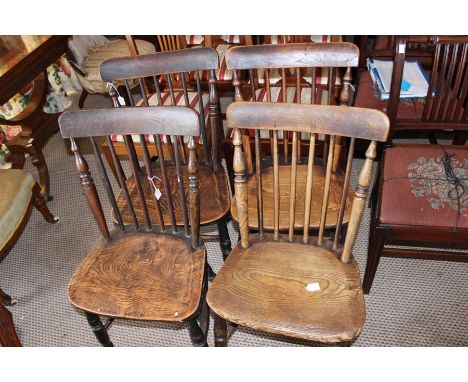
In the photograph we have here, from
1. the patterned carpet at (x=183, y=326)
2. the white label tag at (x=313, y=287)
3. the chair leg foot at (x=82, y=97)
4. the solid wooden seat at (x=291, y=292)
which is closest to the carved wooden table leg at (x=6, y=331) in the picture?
the patterned carpet at (x=183, y=326)

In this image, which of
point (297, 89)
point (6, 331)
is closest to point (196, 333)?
point (6, 331)

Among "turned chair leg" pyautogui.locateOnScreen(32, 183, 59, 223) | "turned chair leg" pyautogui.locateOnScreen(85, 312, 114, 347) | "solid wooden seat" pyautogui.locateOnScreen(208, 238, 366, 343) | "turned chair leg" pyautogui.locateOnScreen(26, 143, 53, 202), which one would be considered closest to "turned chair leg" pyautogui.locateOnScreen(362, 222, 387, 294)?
"solid wooden seat" pyautogui.locateOnScreen(208, 238, 366, 343)

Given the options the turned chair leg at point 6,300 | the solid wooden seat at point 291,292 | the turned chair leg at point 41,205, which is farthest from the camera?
the turned chair leg at point 41,205

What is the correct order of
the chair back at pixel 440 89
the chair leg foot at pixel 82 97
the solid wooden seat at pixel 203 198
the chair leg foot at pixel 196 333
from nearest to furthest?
the chair leg foot at pixel 196 333 < the chair back at pixel 440 89 < the solid wooden seat at pixel 203 198 < the chair leg foot at pixel 82 97

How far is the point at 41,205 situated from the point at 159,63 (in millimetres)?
1138

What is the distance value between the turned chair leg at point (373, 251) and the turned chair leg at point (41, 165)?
1.76m

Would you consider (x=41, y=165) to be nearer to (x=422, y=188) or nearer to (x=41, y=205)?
(x=41, y=205)

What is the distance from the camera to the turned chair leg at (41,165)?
2163mm

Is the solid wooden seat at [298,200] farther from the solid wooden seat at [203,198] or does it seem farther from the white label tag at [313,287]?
the white label tag at [313,287]

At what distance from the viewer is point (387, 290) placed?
1740mm

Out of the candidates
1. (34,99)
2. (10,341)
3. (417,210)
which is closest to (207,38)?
(34,99)

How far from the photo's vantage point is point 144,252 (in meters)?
1.35

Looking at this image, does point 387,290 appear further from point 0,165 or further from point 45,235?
A: point 0,165
